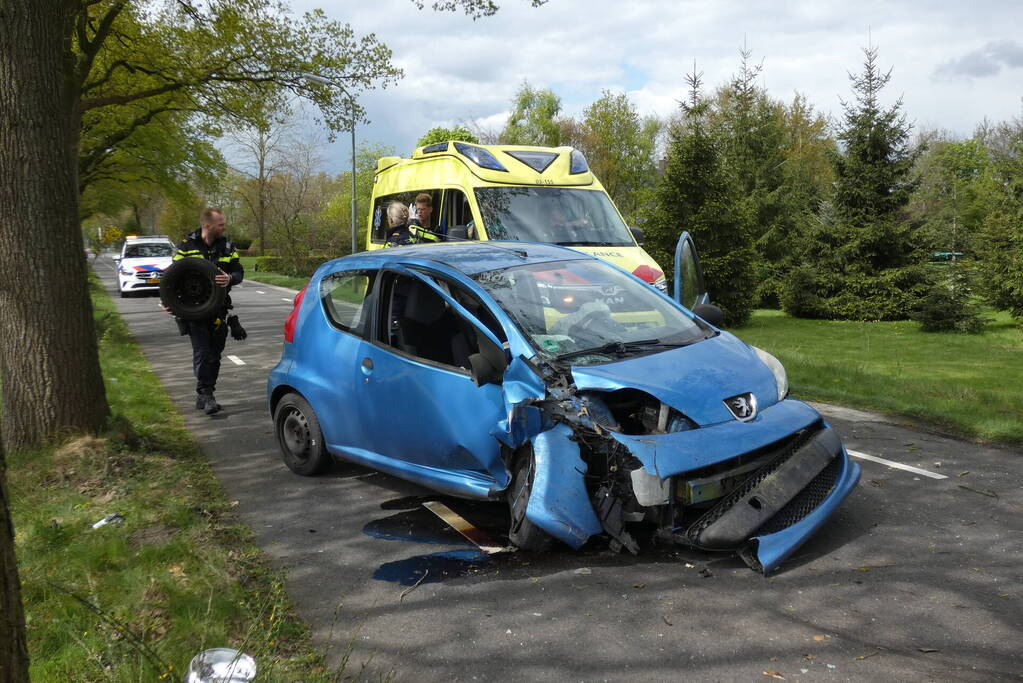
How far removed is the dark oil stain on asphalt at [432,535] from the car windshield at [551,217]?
5.08 m

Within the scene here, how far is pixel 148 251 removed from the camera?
90.1ft

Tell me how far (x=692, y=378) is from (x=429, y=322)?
5.75 ft

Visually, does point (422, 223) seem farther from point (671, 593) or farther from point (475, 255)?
point (671, 593)

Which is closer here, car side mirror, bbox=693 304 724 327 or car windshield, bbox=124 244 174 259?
car side mirror, bbox=693 304 724 327

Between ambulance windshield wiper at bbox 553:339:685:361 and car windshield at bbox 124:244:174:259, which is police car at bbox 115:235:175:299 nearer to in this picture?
car windshield at bbox 124:244:174:259

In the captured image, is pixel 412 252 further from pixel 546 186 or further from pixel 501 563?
pixel 546 186

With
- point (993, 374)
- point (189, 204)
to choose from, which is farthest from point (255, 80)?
point (993, 374)

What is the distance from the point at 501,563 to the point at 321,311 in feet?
8.55

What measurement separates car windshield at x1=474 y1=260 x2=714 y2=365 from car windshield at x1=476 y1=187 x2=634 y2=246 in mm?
4325

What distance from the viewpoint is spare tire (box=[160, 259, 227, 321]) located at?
8.09 m

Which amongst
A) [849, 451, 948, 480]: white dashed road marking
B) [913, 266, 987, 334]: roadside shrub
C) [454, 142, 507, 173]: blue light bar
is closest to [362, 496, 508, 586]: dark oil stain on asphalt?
[849, 451, 948, 480]: white dashed road marking

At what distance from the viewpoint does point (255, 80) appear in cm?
1748

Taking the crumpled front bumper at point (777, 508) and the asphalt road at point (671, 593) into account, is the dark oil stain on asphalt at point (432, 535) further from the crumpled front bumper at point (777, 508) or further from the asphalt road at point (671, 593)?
the crumpled front bumper at point (777, 508)

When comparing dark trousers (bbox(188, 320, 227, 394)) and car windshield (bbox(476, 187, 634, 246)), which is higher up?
car windshield (bbox(476, 187, 634, 246))
